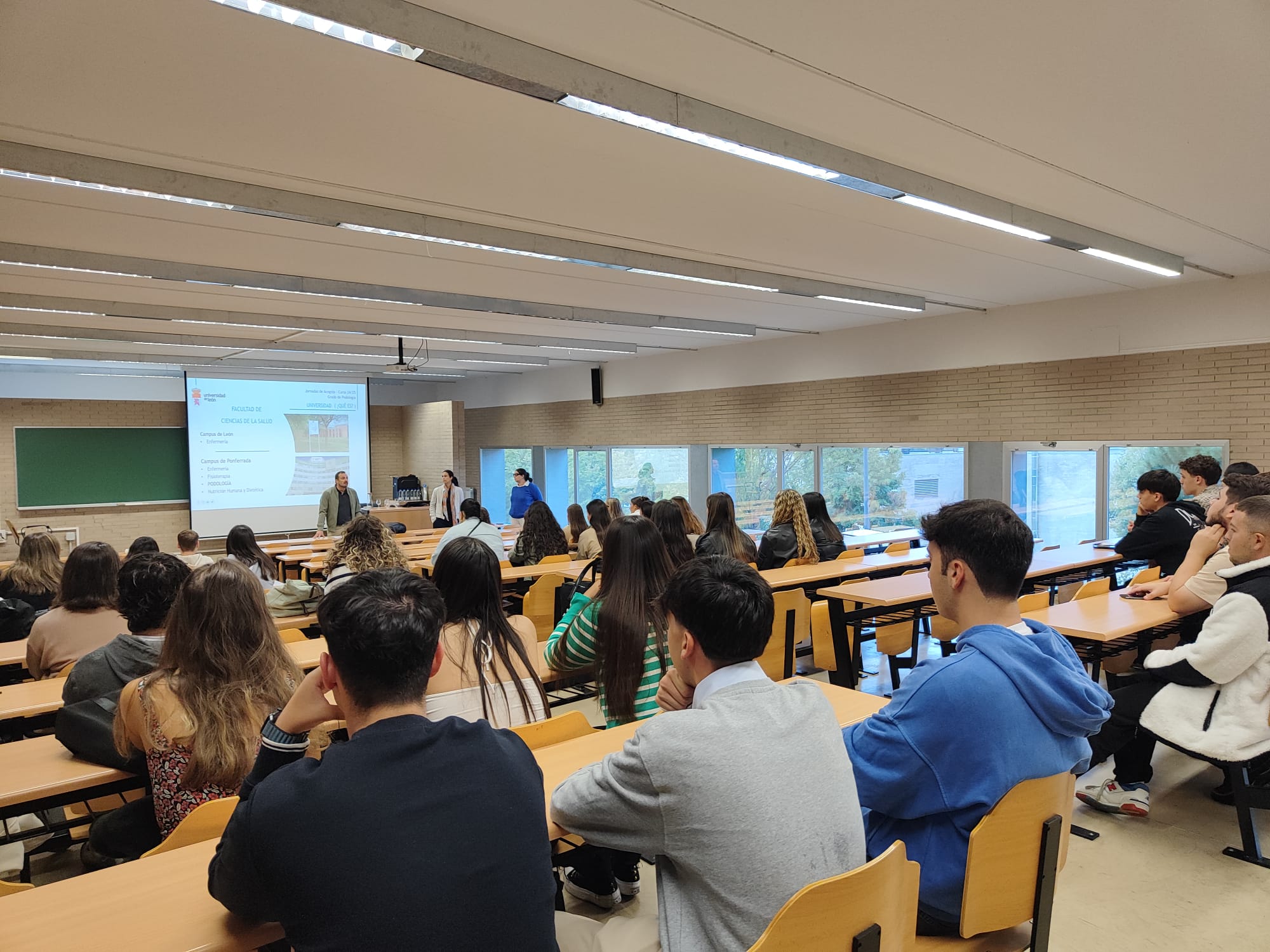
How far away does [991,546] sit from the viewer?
1856 millimetres

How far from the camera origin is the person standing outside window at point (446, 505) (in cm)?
1174

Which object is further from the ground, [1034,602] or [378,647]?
[378,647]

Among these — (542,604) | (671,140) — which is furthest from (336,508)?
(671,140)

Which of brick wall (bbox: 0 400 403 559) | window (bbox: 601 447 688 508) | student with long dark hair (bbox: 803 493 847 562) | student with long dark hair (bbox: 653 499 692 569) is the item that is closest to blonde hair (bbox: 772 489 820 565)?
student with long dark hair (bbox: 803 493 847 562)

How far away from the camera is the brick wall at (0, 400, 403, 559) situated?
38.3 ft

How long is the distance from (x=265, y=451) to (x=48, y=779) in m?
10.9

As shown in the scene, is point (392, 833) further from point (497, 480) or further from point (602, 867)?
point (497, 480)

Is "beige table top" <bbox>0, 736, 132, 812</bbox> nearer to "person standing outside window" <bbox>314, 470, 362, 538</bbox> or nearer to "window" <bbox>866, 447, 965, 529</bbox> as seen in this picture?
"person standing outside window" <bbox>314, 470, 362, 538</bbox>

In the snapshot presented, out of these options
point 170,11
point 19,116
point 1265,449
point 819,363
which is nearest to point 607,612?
point 170,11

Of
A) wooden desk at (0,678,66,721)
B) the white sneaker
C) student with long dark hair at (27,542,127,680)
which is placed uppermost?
student with long dark hair at (27,542,127,680)

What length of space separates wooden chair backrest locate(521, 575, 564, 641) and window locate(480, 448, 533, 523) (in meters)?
9.54

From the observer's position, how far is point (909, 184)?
12.8 ft

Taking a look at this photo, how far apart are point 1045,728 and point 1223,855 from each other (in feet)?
7.58

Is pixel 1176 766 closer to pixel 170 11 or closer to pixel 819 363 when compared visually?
pixel 170 11
